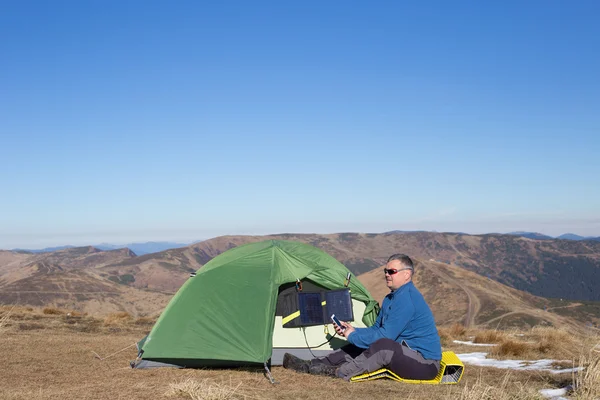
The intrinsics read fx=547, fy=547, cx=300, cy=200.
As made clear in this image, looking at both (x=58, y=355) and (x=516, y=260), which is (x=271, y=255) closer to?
(x=58, y=355)

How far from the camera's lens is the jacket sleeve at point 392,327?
830cm

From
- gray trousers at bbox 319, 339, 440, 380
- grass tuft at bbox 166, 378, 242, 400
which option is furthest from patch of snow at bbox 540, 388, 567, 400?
grass tuft at bbox 166, 378, 242, 400

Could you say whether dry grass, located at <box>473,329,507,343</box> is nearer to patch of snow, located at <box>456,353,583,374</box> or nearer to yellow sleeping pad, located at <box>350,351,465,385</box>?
patch of snow, located at <box>456,353,583,374</box>

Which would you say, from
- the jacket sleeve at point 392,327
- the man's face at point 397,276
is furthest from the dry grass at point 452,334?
the man's face at point 397,276

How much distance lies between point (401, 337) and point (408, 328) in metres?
0.18

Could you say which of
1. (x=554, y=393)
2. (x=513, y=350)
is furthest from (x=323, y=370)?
(x=513, y=350)

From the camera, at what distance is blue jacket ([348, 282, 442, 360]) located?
831 centimetres

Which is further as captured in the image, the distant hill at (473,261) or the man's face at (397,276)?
the distant hill at (473,261)

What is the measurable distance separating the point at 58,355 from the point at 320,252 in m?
5.84

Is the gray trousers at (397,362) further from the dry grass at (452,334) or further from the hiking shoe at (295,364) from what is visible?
the dry grass at (452,334)

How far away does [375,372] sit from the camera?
8.41 m

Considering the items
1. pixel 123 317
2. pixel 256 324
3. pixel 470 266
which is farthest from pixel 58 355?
pixel 470 266

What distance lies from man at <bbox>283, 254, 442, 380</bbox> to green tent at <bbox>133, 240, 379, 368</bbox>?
1826mm

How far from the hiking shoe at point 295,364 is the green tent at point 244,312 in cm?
35
